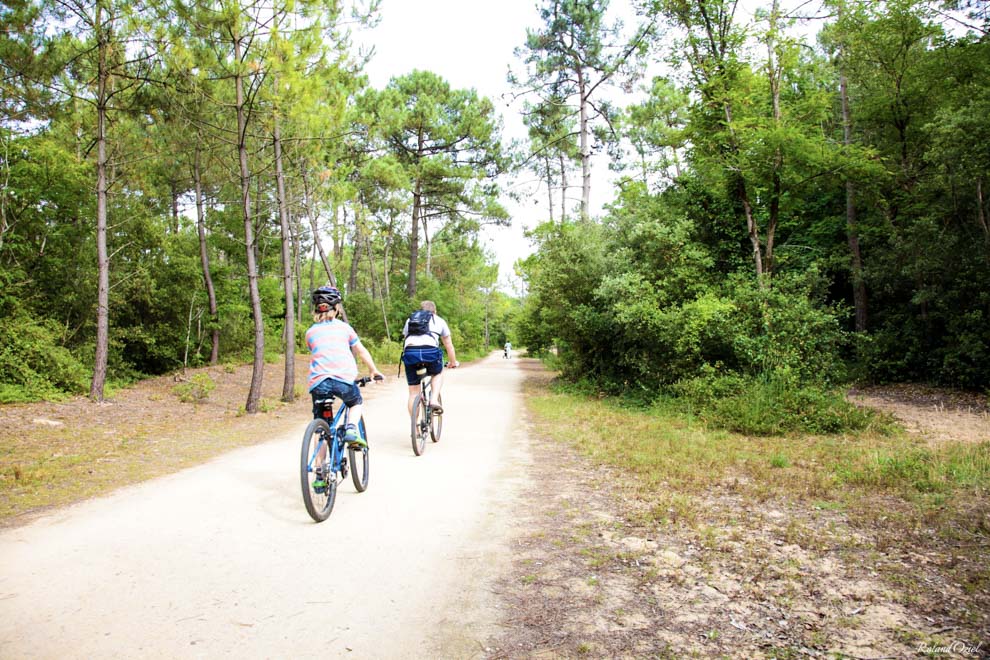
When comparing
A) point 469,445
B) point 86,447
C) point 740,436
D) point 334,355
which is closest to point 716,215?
point 740,436

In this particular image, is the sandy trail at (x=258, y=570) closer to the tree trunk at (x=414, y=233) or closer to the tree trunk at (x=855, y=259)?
the tree trunk at (x=855, y=259)

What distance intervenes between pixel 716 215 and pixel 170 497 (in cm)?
1332

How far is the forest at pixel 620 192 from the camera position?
1030 centimetres

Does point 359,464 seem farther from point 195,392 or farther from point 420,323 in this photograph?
point 195,392

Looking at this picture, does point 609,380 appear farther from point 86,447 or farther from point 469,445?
point 86,447

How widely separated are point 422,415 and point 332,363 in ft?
8.20

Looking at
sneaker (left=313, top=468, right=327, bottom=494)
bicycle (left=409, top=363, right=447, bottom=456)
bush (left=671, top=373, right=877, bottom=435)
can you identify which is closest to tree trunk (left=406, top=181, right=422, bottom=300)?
bush (left=671, top=373, right=877, bottom=435)

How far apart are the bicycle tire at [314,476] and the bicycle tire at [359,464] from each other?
0.43 m

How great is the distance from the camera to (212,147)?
1420cm

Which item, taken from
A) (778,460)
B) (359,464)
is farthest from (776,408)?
(359,464)

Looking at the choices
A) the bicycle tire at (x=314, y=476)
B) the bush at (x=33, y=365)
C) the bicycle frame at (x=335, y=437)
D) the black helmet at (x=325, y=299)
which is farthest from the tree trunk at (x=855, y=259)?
the bush at (x=33, y=365)

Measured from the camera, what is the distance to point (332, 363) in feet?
15.3

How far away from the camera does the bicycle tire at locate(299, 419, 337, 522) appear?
4031mm

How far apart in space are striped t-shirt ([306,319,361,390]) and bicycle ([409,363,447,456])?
6.47ft
